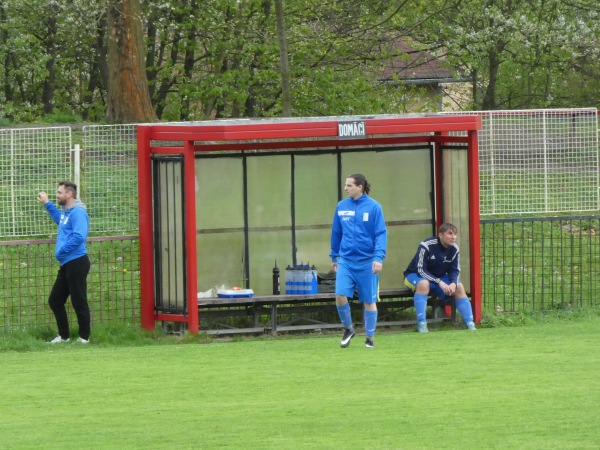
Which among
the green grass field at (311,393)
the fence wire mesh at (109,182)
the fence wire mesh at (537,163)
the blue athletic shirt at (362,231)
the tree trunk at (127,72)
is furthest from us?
the tree trunk at (127,72)

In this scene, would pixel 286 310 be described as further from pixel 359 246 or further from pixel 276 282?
pixel 359 246

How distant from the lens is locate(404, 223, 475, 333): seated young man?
1334 cm

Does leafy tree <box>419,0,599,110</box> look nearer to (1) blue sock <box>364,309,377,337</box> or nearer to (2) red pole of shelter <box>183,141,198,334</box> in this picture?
(2) red pole of shelter <box>183,141,198,334</box>

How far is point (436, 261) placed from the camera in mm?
13438

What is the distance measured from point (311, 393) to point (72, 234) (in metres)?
4.40

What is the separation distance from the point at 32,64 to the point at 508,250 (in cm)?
2036

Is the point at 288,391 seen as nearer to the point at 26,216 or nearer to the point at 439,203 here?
the point at 439,203

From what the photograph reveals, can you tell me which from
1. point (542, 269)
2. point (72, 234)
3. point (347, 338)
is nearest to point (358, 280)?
point (347, 338)

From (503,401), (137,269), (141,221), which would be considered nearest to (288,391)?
(503,401)

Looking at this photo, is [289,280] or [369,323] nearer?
[369,323]

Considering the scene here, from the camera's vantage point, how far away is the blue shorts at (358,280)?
38.8ft

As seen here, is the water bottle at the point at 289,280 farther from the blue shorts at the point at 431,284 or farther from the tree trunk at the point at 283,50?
the tree trunk at the point at 283,50

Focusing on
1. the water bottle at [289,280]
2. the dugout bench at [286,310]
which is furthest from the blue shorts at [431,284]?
the water bottle at [289,280]

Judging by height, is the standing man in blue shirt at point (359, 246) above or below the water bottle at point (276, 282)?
above
